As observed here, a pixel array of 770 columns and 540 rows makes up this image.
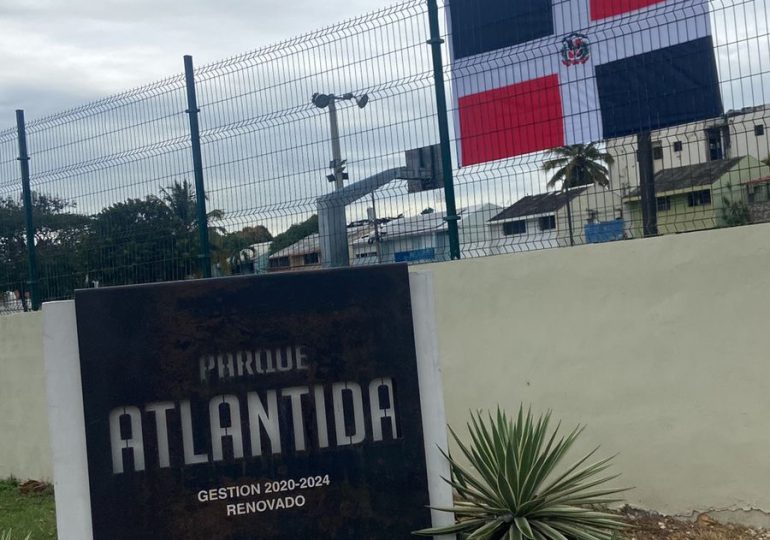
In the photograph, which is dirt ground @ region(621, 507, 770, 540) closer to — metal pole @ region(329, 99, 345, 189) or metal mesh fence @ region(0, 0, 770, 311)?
metal mesh fence @ region(0, 0, 770, 311)

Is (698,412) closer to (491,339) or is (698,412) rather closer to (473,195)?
(491,339)

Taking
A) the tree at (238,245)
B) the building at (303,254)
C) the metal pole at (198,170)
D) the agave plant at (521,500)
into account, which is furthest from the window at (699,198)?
the metal pole at (198,170)

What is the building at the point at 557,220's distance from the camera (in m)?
6.84

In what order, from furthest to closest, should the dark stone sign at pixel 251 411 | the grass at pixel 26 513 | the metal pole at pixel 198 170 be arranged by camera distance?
1. the metal pole at pixel 198 170
2. the grass at pixel 26 513
3. the dark stone sign at pixel 251 411

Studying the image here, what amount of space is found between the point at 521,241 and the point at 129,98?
4499 mm

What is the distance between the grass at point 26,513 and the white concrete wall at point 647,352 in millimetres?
3558

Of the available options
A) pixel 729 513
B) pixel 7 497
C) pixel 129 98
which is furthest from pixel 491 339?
pixel 7 497

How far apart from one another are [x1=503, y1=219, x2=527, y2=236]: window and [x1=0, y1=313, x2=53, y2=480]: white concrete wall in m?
5.00

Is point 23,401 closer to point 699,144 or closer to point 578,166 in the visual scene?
point 578,166

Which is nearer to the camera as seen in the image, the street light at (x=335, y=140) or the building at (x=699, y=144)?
the building at (x=699, y=144)

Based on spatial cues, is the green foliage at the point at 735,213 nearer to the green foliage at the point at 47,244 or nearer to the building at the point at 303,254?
the building at the point at 303,254

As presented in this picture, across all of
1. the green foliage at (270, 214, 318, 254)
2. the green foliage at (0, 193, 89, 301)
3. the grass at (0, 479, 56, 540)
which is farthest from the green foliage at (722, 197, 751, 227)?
the green foliage at (0, 193, 89, 301)

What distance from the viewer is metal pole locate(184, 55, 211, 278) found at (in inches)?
342

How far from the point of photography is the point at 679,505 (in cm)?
650
